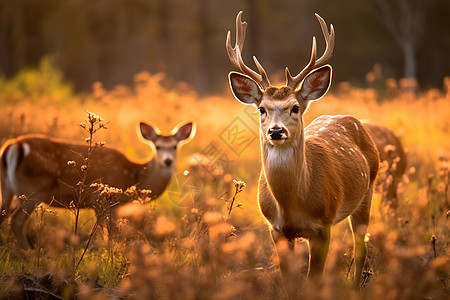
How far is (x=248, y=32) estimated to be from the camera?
33875 mm

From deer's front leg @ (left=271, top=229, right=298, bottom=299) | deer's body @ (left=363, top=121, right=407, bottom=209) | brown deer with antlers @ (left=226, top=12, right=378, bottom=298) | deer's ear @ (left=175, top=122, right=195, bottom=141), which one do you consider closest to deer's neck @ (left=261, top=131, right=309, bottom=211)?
brown deer with antlers @ (left=226, top=12, right=378, bottom=298)

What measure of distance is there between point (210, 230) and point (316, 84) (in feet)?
5.96

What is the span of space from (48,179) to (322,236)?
11.0ft

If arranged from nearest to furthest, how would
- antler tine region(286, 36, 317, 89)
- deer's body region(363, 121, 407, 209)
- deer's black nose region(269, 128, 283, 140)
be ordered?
deer's black nose region(269, 128, 283, 140)
antler tine region(286, 36, 317, 89)
deer's body region(363, 121, 407, 209)

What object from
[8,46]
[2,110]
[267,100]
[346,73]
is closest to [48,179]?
[267,100]

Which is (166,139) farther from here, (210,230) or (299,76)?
(210,230)

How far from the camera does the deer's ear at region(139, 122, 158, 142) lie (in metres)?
8.00

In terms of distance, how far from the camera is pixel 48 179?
21.5ft

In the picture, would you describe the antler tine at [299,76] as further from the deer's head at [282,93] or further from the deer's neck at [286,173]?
the deer's neck at [286,173]

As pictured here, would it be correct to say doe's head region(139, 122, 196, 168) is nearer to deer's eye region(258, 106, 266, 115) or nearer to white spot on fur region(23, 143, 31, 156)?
white spot on fur region(23, 143, 31, 156)

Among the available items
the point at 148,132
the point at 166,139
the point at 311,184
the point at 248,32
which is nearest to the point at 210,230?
the point at 311,184

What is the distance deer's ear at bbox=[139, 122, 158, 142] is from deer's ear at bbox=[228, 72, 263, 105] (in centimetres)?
310

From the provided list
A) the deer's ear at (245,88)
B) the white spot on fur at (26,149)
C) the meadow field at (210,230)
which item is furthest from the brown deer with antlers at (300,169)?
the white spot on fur at (26,149)

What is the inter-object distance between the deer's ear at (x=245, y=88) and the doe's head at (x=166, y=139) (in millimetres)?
2565
